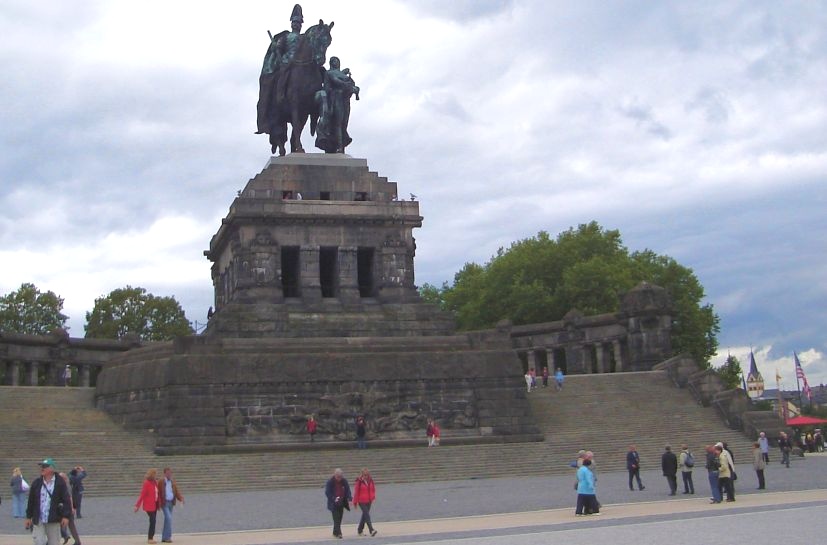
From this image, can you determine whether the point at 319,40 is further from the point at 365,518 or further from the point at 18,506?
the point at 365,518

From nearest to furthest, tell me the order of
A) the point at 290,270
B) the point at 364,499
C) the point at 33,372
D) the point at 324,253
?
the point at 364,499 → the point at 290,270 → the point at 324,253 → the point at 33,372

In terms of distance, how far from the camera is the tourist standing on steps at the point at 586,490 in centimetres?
2048

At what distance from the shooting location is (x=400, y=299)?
45906 millimetres

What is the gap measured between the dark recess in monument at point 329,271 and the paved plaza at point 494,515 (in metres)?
16.6

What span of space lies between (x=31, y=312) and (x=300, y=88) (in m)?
38.8

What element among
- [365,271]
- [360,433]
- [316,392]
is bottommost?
[360,433]

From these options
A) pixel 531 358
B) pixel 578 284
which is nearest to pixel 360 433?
pixel 531 358

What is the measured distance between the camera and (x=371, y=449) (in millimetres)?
36156

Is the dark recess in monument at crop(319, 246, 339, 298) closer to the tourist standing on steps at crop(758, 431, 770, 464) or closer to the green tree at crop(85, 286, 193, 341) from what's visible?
the tourist standing on steps at crop(758, 431, 770, 464)

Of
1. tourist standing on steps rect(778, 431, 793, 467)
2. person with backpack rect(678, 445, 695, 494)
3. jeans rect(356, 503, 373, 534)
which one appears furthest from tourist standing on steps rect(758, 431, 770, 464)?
jeans rect(356, 503, 373, 534)

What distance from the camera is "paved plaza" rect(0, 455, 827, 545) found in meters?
17.2

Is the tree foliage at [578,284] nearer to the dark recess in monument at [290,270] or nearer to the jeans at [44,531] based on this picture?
the dark recess in monument at [290,270]

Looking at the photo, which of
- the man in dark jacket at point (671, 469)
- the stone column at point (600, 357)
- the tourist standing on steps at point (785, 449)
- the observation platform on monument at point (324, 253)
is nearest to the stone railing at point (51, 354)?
the observation platform on monument at point (324, 253)

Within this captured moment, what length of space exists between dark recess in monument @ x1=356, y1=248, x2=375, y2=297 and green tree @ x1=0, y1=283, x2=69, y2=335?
1499 inches
